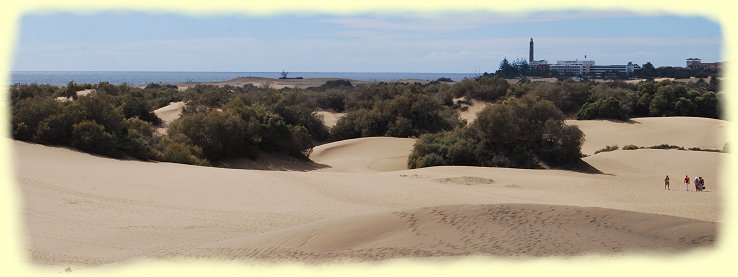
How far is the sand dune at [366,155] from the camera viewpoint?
32.8m

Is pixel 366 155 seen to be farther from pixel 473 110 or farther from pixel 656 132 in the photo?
pixel 473 110

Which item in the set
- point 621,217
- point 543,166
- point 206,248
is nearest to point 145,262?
point 206,248

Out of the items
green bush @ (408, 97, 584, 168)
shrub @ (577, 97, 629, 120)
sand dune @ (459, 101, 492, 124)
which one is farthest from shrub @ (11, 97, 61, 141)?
shrub @ (577, 97, 629, 120)

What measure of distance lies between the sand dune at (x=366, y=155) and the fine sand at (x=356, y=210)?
0.59 ft

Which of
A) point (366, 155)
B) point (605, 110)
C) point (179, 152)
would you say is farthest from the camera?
point (605, 110)

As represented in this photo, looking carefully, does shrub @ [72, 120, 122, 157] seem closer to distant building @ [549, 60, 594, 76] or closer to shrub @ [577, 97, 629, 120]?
shrub @ [577, 97, 629, 120]

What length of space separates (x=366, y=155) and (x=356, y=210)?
1655 centimetres

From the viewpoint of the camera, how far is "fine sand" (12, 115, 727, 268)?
11102 millimetres

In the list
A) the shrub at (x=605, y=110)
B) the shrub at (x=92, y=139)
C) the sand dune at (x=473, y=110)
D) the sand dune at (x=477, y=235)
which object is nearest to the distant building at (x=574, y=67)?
the sand dune at (x=473, y=110)

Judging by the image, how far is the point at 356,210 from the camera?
1905 cm

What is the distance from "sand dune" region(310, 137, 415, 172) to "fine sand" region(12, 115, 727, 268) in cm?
18

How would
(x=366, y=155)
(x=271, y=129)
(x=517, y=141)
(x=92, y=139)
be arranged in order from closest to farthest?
(x=92, y=139), (x=517, y=141), (x=271, y=129), (x=366, y=155)

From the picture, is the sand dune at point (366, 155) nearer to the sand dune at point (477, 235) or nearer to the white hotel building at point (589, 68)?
the sand dune at point (477, 235)

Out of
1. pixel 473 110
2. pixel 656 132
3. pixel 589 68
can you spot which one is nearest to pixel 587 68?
pixel 589 68
